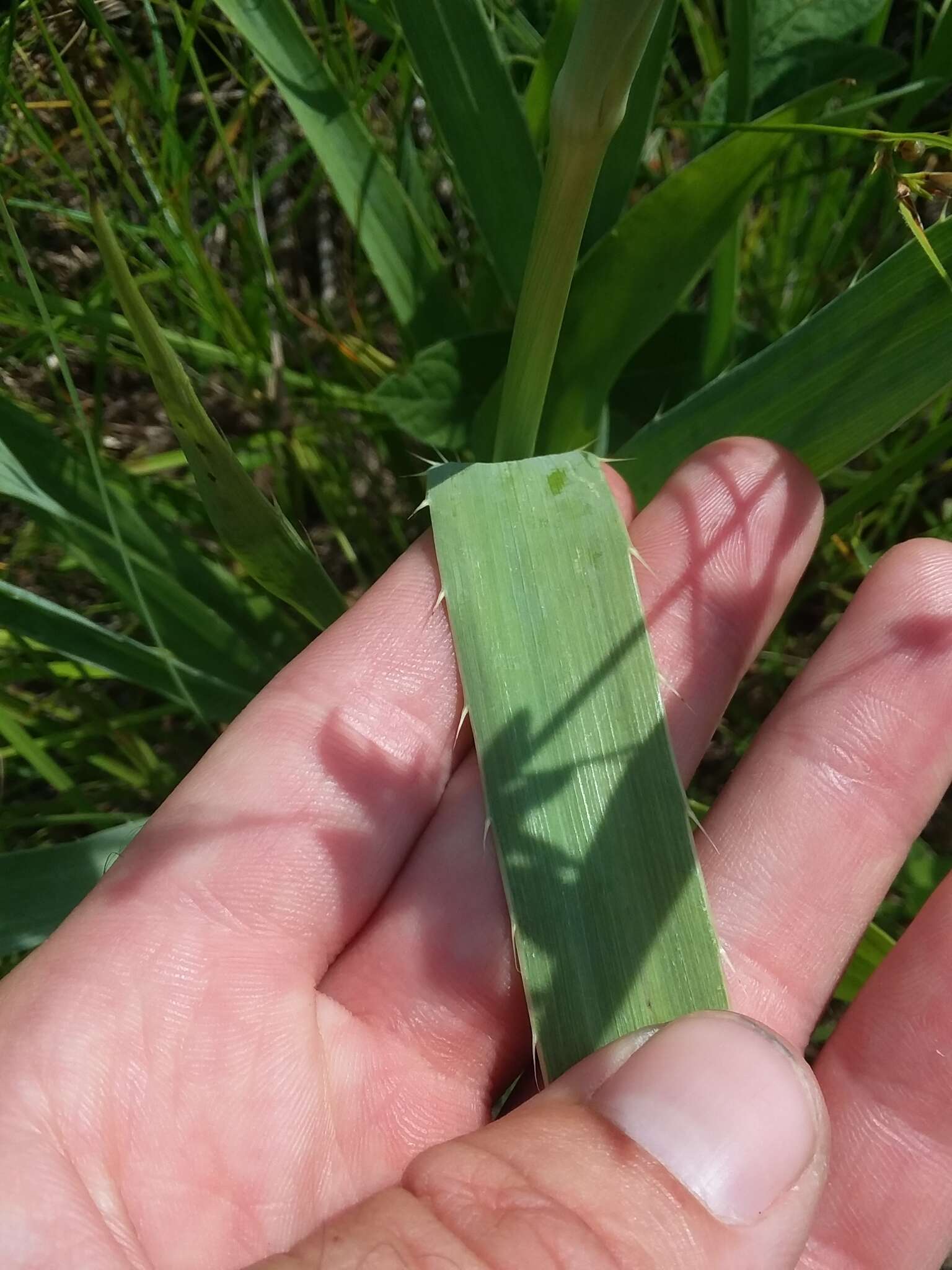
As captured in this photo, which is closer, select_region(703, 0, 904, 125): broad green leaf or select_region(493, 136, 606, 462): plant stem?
select_region(493, 136, 606, 462): plant stem

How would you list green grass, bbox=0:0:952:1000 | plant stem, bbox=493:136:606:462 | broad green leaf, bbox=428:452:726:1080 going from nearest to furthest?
plant stem, bbox=493:136:606:462 < broad green leaf, bbox=428:452:726:1080 < green grass, bbox=0:0:952:1000

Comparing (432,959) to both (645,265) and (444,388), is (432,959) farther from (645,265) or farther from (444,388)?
(645,265)

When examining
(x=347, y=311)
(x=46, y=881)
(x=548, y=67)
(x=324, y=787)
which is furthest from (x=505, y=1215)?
(x=347, y=311)

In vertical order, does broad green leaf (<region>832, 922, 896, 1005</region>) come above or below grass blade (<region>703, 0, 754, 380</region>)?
below

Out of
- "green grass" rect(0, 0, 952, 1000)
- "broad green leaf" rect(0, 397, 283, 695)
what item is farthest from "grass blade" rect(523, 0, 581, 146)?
"broad green leaf" rect(0, 397, 283, 695)

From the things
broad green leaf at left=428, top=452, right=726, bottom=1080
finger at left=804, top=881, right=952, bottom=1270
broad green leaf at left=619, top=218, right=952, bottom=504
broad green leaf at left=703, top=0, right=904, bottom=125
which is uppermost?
broad green leaf at left=703, top=0, right=904, bottom=125

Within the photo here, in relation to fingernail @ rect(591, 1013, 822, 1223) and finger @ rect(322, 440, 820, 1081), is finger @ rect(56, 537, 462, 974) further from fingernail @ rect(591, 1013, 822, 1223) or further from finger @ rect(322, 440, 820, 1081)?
fingernail @ rect(591, 1013, 822, 1223)

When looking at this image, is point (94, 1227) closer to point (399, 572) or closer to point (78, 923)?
point (78, 923)

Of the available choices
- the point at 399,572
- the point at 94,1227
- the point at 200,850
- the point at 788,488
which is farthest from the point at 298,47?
the point at 94,1227

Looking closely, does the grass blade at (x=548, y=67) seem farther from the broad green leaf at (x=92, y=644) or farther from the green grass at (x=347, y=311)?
the broad green leaf at (x=92, y=644)
